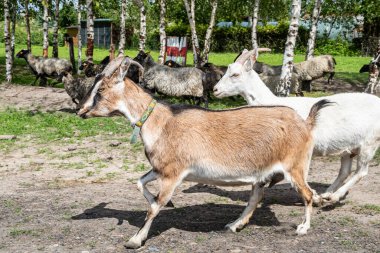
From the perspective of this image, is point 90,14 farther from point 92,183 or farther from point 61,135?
point 92,183

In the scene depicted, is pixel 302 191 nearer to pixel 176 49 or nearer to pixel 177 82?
pixel 177 82

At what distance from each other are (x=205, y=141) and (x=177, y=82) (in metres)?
11.9

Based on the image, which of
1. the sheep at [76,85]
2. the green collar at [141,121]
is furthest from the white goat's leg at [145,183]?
the sheep at [76,85]

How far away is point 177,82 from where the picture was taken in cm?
1734

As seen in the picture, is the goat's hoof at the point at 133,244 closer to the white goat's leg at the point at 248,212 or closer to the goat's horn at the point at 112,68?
the white goat's leg at the point at 248,212

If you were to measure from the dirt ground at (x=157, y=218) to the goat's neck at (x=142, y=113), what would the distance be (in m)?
1.17

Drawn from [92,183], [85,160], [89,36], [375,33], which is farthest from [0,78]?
[375,33]


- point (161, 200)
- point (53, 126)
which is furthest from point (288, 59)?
point (161, 200)

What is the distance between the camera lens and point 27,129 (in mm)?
13375

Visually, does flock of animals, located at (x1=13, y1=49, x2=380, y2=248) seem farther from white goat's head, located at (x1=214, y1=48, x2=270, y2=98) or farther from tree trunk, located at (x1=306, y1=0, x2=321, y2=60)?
tree trunk, located at (x1=306, y1=0, x2=321, y2=60)

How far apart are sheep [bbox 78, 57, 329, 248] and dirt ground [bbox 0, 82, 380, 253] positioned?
447 millimetres

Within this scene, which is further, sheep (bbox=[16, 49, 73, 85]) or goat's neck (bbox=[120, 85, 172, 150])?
sheep (bbox=[16, 49, 73, 85])

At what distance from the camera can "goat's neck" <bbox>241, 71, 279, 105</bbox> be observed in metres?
7.88

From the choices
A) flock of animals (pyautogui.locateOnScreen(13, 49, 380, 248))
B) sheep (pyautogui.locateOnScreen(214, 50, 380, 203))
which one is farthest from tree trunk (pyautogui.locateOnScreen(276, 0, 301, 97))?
flock of animals (pyautogui.locateOnScreen(13, 49, 380, 248))
